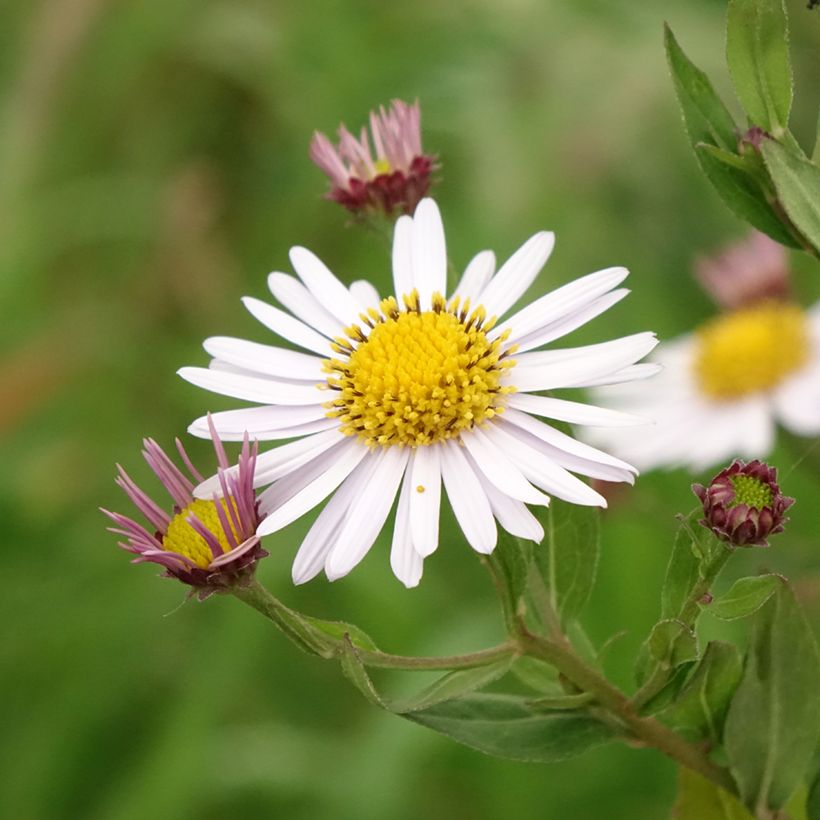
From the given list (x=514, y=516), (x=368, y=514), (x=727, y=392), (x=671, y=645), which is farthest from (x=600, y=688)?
(x=727, y=392)

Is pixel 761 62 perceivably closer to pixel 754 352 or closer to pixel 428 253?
pixel 428 253

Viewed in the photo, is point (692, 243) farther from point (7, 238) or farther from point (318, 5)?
point (7, 238)

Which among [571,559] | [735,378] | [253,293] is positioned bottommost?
[571,559]

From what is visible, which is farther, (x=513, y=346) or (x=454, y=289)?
(x=454, y=289)

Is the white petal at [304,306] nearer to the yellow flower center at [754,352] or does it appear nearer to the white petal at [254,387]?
the white petal at [254,387]

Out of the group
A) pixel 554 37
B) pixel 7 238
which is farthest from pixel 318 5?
pixel 7 238
